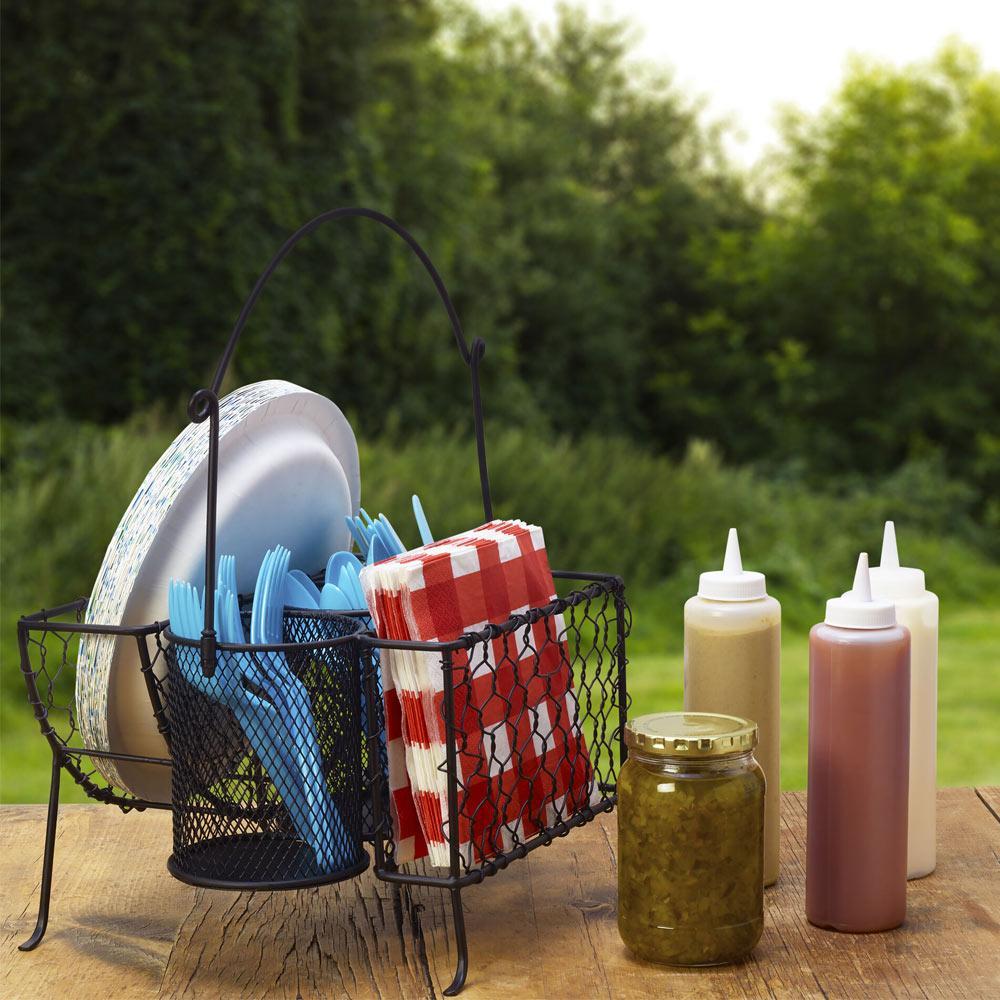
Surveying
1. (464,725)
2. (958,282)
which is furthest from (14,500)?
(958,282)

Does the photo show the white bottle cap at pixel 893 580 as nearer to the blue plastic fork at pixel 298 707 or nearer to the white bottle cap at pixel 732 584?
the white bottle cap at pixel 732 584

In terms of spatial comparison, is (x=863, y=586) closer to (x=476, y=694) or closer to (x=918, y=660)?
(x=918, y=660)

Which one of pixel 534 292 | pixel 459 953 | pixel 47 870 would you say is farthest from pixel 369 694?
pixel 534 292

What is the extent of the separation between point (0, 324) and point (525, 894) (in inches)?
277

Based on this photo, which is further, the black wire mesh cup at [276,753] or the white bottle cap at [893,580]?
the white bottle cap at [893,580]

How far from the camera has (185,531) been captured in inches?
40.9

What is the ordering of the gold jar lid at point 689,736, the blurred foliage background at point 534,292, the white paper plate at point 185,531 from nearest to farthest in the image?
the gold jar lid at point 689,736 → the white paper plate at point 185,531 → the blurred foliage background at point 534,292

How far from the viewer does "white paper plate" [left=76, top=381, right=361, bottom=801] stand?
104cm

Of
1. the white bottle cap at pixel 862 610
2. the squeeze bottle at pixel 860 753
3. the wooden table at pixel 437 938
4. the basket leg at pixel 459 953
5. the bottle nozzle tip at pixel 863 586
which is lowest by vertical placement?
the wooden table at pixel 437 938

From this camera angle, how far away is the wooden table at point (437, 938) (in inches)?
38.3

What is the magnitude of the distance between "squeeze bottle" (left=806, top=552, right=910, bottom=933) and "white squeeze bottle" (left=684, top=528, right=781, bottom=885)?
0.19 feet

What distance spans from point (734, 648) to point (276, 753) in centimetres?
36

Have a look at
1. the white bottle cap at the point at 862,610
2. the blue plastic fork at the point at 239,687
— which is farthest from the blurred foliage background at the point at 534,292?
the white bottle cap at the point at 862,610

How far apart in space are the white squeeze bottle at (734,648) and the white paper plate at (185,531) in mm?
339
